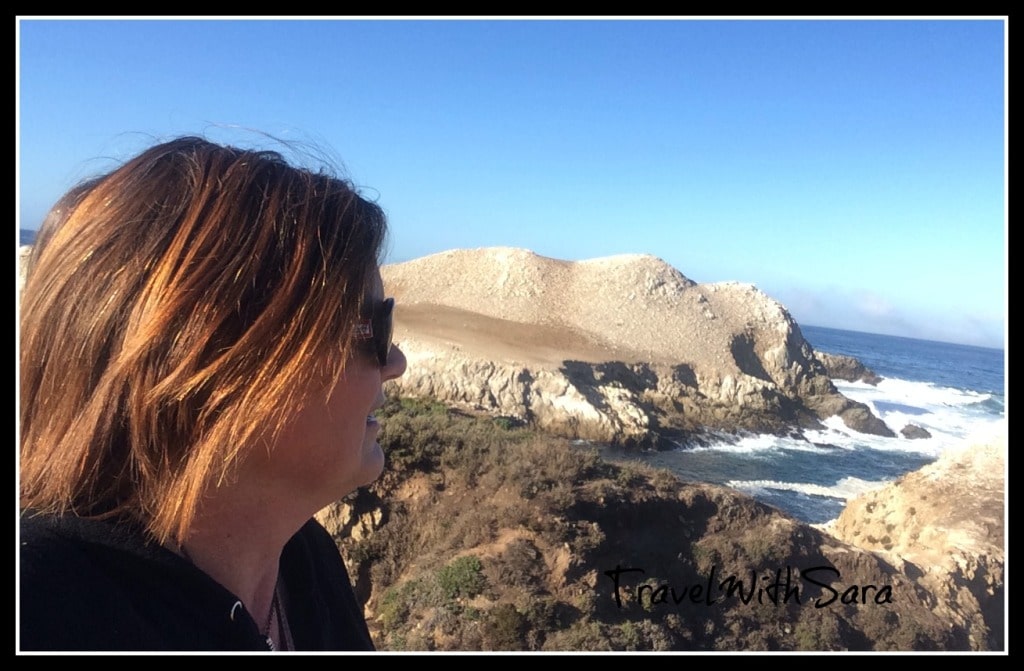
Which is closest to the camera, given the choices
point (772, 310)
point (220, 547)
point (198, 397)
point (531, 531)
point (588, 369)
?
point (198, 397)

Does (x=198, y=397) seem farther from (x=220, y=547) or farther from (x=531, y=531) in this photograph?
(x=531, y=531)

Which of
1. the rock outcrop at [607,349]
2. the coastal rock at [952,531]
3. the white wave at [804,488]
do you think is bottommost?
the white wave at [804,488]

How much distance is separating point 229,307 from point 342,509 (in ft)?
Answer: 23.0

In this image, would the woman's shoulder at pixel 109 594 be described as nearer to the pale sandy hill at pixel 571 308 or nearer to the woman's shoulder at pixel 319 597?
the woman's shoulder at pixel 319 597

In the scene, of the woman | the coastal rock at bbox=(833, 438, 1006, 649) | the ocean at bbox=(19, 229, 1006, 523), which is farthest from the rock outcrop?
the woman

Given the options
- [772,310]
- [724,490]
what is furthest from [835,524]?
[772,310]

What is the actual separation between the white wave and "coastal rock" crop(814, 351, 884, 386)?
71.6ft

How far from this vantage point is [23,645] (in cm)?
88

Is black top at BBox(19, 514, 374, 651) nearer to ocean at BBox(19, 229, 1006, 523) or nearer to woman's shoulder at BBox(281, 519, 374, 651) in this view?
woman's shoulder at BBox(281, 519, 374, 651)

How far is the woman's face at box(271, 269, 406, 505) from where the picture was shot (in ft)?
3.95

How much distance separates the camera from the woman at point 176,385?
3.23 feet

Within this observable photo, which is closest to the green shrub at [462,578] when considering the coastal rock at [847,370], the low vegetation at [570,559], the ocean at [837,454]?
the low vegetation at [570,559]

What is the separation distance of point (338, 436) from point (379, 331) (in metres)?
0.25

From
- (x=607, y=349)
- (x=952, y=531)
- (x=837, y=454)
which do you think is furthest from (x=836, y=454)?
(x=952, y=531)
